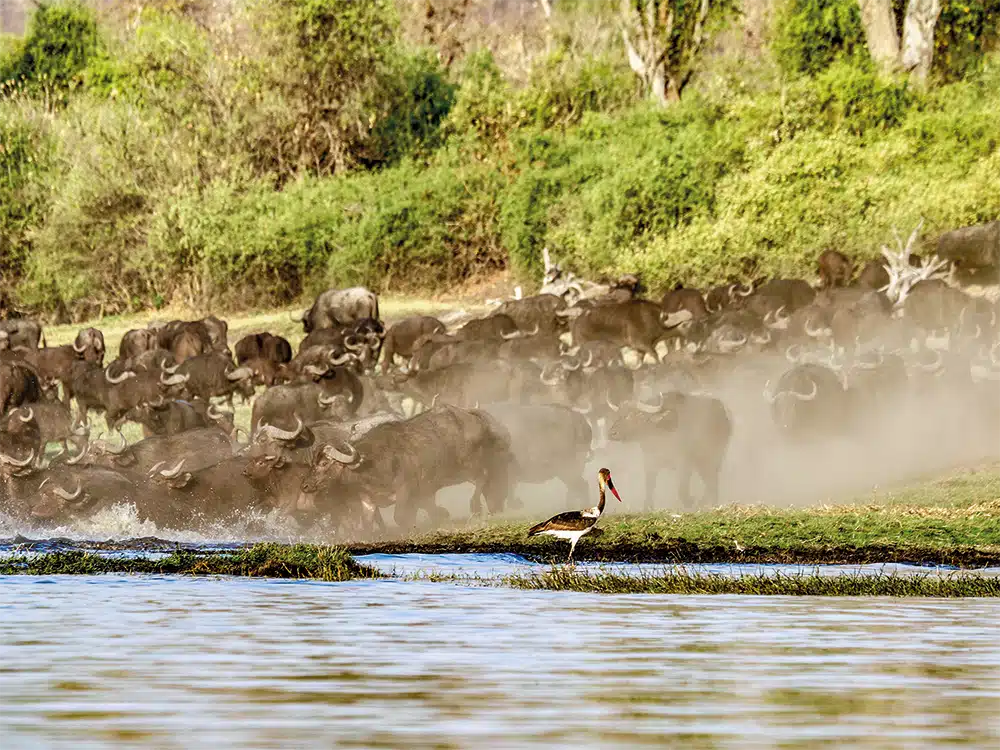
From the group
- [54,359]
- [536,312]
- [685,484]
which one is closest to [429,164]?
[536,312]

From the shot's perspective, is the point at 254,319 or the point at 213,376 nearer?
the point at 213,376

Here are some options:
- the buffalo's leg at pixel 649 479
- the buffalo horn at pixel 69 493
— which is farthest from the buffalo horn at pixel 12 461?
the buffalo's leg at pixel 649 479

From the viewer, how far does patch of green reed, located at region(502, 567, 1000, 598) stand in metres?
13.6

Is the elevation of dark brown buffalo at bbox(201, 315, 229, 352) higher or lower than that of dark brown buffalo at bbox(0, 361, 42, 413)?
higher

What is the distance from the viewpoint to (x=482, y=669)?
949cm

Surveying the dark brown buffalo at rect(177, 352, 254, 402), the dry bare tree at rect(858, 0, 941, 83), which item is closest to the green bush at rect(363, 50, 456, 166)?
the dry bare tree at rect(858, 0, 941, 83)

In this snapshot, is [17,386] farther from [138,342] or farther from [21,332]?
[21,332]

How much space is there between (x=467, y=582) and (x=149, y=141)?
38.3 metres

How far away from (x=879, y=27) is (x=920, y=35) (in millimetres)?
1139

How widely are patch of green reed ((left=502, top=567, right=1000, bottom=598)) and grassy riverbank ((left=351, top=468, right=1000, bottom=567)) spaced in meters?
2.34

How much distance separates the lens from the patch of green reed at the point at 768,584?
13.6m

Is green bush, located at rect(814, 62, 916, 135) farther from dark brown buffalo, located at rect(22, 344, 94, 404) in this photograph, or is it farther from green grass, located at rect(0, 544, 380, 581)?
green grass, located at rect(0, 544, 380, 581)

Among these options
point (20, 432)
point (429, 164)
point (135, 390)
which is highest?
point (429, 164)

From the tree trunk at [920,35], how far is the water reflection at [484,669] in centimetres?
4031
